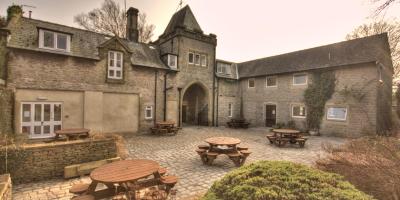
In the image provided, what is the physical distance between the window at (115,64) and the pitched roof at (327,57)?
46.2ft

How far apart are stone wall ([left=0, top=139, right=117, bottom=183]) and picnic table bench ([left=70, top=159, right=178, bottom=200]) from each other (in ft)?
8.21

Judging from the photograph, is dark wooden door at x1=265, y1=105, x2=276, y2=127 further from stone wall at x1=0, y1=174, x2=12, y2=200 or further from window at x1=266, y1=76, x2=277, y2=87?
stone wall at x1=0, y1=174, x2=12, y2=200

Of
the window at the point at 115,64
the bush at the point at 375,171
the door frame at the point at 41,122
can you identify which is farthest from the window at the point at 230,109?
the bush at the point at 375,171

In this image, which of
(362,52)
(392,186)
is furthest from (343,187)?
(362,52)

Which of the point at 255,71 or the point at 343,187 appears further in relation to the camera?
the point at 255,71

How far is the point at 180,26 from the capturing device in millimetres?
18281

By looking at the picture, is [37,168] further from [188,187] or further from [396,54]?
[396,54]

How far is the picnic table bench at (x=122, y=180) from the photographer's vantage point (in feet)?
12.8

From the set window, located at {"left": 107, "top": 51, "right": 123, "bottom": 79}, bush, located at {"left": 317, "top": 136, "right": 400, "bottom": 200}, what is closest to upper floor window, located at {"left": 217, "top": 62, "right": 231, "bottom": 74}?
window, located at {"left": 107, "top": 51, "right": 123, "bottom": 79}

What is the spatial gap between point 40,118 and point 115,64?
227 inches

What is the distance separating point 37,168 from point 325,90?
19.0m

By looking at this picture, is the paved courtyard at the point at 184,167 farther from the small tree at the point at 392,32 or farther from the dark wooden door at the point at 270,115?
the small tree at the point at 392,32

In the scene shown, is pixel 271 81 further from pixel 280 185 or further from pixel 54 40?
pixel 54 40

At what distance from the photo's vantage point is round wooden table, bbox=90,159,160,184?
3.86 meters
